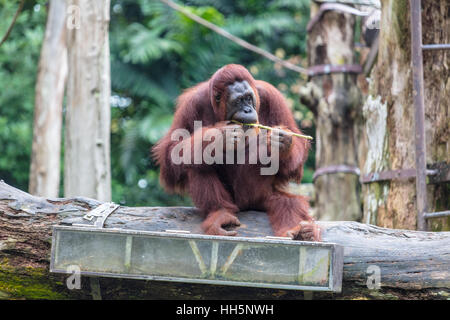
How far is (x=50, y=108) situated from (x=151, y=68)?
17.2 ft

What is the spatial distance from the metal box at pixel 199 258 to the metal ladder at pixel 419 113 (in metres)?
1.31

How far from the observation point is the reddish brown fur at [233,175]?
12.1 ft

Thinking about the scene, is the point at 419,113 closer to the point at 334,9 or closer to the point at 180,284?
the point at 180,284

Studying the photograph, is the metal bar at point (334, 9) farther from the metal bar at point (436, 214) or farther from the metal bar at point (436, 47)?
the metal bar at point (436, 214)

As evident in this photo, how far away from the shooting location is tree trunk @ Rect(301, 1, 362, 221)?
6.95 m

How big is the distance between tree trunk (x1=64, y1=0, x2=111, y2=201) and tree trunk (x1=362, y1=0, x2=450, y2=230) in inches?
108

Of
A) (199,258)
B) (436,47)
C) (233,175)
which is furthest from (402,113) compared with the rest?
(199,258)

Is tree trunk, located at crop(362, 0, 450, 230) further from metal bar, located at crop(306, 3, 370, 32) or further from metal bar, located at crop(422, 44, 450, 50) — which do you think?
metal bar, located at crop(306, 3, 370, 32)

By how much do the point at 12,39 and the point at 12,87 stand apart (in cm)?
160

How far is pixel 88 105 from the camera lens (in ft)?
20.0

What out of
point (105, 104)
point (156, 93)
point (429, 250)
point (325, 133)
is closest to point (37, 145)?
point (105, 104)

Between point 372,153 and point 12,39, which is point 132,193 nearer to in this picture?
point 12,39

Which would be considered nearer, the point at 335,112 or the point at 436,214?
the point at 436,214

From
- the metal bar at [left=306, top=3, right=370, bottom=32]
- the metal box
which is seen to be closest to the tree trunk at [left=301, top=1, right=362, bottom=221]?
the metal bar at [left=306, top=3, right=370, bottom=32]
